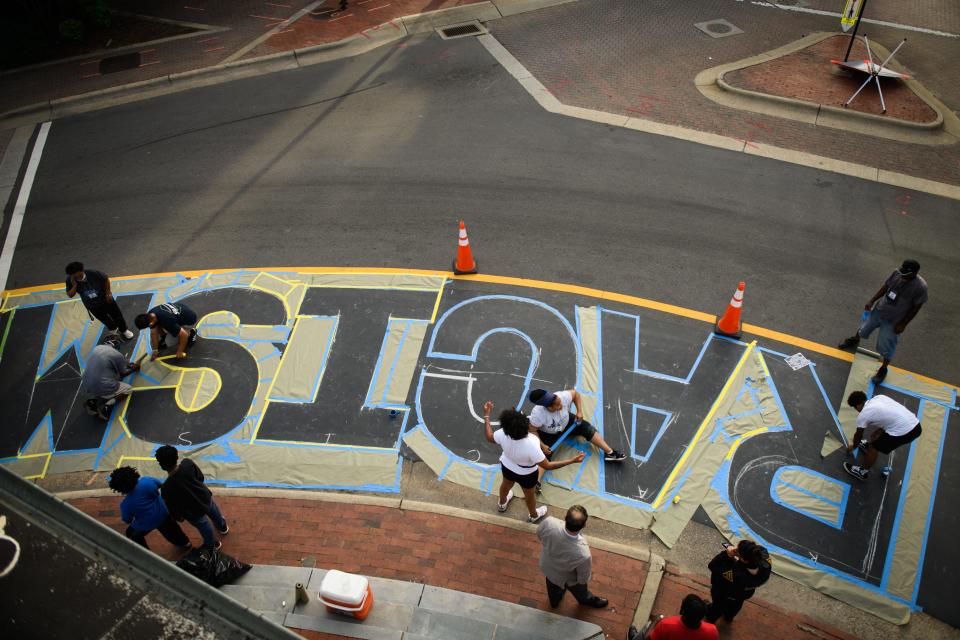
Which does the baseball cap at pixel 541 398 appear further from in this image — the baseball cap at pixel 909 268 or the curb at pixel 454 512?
the baseball cap at pixel 909 268

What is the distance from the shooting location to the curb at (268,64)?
16641 mm

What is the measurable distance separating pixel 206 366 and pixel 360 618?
5029 millimetres

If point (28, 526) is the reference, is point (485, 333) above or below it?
below

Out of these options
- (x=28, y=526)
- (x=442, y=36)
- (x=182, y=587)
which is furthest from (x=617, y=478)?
(x=442, y=36)

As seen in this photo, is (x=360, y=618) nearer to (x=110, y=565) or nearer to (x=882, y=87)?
(x=110, y=565)

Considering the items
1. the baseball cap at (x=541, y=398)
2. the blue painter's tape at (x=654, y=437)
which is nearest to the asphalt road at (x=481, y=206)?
the blue painter's tape at (x=654, y=437)

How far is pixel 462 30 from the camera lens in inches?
730

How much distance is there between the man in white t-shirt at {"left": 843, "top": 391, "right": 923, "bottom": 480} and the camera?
7.90 meters

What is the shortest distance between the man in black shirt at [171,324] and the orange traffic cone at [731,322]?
8.16m

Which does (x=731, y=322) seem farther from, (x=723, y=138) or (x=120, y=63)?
(x=120, y=63)

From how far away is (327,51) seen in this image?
17.9 meters

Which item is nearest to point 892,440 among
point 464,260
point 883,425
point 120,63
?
point 883,425

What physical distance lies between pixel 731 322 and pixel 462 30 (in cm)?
1245

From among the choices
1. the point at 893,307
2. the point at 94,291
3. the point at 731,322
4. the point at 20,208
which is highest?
the point at 20,208
